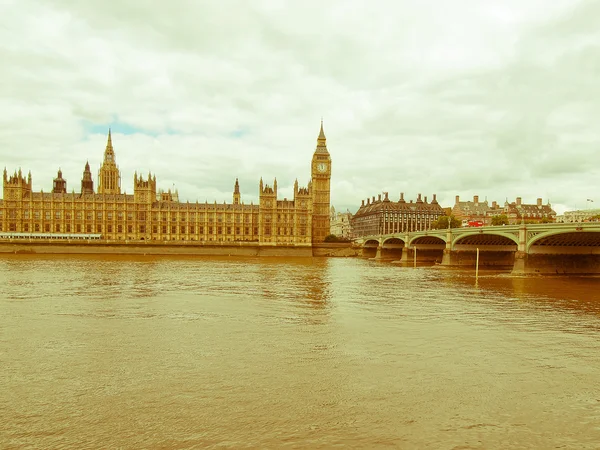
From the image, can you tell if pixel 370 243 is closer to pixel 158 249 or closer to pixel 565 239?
pixel 158 249

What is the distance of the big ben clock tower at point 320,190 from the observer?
13412 cm

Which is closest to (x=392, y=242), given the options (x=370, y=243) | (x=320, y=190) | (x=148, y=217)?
(x=370, y=243)

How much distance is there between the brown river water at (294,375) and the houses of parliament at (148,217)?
92832 millimetres

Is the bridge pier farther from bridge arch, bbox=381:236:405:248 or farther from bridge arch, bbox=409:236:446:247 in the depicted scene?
bridge arch, bbox=381:236:405:248

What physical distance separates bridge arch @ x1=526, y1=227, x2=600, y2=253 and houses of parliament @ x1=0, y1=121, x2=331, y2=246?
6723cm

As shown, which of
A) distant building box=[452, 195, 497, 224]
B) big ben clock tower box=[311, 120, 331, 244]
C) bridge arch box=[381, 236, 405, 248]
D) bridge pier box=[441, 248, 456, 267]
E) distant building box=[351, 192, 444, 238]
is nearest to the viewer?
bridge pier box=[441, 248, 456, 267]

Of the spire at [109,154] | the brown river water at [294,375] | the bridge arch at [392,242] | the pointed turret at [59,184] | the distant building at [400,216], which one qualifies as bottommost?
the brown river water at [294,375]

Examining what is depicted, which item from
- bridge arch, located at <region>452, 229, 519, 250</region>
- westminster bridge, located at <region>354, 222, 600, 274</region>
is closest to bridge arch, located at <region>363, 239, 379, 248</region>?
westminster bridge, located at <region>354, 222, 600, 274</region>

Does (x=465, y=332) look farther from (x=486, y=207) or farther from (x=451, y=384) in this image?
(x=486, y=207)

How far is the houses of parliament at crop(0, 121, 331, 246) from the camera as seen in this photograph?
384ft

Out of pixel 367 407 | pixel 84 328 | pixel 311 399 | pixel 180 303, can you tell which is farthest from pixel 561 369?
pixel 180 303

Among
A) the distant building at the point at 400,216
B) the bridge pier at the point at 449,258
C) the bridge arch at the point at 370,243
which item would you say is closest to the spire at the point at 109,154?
the bridge arch at the point at 370,243

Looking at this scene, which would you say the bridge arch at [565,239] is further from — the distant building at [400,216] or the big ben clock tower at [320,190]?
the distant building at [400,216]

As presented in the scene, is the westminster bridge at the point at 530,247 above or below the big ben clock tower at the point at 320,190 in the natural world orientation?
below
